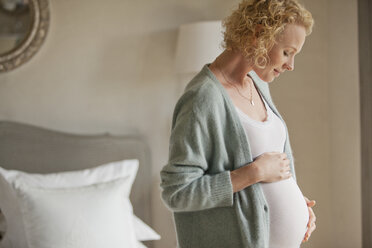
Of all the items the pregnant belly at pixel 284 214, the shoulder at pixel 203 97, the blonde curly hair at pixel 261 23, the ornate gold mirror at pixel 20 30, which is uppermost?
the ornate gold mirror at pixel 20 30

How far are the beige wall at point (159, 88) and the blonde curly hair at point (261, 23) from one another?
1380 mm

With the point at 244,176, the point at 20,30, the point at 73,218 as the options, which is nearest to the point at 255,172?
the point at 244,176

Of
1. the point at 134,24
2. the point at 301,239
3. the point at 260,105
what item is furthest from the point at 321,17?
the point at 301,239

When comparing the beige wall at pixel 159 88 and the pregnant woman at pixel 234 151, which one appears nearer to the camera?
the pregnant woman at pixel 234 151

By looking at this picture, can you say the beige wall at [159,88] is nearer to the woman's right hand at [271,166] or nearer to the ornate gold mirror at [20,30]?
the ornate gold mirror at [20,30]

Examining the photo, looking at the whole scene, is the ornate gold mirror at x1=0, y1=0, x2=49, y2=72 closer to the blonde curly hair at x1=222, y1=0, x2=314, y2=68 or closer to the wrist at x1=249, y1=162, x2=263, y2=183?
the blonde curly hair at x1=222, y1=0, x2=314, y2=68

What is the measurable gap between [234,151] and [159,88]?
153cm

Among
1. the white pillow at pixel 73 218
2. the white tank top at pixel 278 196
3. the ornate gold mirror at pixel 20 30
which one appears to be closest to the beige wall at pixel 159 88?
→ the ornate gold mirror at pixel 20 30

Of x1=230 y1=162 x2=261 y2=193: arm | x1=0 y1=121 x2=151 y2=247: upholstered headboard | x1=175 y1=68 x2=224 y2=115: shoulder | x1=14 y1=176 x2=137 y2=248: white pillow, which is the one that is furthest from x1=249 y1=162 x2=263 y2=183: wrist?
x1=0 y1=121 x2=151 y2=247: upholstered headboard

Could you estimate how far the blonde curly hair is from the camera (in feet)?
3.70

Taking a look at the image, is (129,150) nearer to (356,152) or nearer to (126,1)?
(126,1)

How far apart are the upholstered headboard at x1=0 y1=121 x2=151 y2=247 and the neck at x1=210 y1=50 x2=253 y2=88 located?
1.33 m

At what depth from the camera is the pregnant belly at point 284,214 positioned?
4.03ft

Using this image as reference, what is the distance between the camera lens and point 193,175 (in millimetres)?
1087
